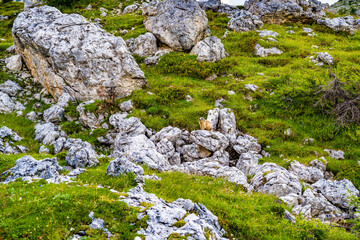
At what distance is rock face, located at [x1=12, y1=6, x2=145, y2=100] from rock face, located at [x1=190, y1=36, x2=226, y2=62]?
9.90 meters

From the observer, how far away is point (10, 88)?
25.7 m

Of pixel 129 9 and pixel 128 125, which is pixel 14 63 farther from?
pixel 129 9

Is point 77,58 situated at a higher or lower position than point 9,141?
higher

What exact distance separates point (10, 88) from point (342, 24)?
5433 cm

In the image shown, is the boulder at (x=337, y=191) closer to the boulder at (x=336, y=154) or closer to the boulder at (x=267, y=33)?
the boulder at (x=336, y=154)

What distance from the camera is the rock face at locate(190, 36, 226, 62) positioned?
3086 cm

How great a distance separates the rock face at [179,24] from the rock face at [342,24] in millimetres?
25017

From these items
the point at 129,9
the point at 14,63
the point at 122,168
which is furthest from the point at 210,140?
the point at 129,9

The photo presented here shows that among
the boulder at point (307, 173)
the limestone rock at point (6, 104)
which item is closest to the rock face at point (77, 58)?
the limestone rock at point (6, 104)

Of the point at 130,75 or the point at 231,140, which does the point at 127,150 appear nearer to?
the point at 231,140

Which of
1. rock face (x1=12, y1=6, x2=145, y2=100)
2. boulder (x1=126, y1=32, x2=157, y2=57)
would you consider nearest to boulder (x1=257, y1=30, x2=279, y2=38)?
boulder (x1=126, y1=32, x2=157, y2=57)

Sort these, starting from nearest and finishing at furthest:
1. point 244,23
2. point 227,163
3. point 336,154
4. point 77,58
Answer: point 227,163
point 336,154
point 77,58
point 244,23

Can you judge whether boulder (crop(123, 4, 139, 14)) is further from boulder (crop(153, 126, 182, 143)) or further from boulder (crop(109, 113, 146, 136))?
boulder (crop(153, 126, 182, 143))

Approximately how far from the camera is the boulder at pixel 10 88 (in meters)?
25.3
